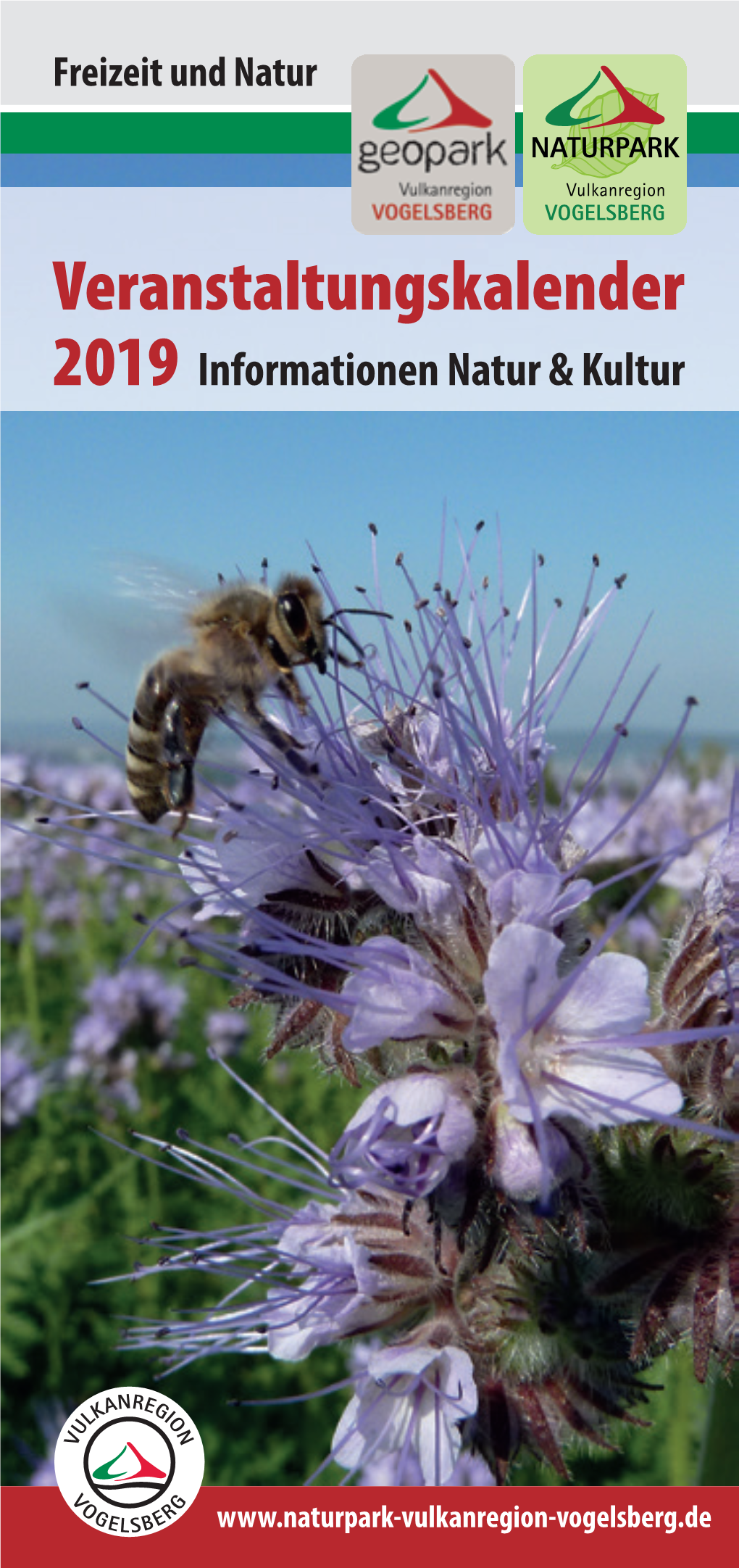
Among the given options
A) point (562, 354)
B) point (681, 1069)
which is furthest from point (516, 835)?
point (562, 354)

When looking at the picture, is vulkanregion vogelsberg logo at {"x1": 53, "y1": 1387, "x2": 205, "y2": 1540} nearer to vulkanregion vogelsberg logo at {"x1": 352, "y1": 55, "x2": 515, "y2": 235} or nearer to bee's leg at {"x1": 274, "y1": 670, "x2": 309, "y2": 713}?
bee's leg at {"x1": 274, "y1": 670, "x2": 309, "y2": 713}

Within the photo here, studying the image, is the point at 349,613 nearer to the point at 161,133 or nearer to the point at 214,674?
the point at 214,674

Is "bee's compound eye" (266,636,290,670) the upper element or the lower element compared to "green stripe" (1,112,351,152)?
lower

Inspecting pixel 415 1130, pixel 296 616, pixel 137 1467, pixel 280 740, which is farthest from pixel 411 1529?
pixel 296 616

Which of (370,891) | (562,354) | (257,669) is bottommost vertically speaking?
(370,891)

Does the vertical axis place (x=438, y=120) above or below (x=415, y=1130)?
above

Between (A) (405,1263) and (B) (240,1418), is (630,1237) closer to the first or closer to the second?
(A) (405,1263)

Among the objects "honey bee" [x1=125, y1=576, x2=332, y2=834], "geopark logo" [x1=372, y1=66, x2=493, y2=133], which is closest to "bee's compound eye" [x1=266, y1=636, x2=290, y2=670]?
"honey bee" [x1=125, y1=576, x2=332, y2=834]

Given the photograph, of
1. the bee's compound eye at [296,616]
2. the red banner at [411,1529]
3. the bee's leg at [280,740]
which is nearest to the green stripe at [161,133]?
the bee's compound eye at [296,616]
